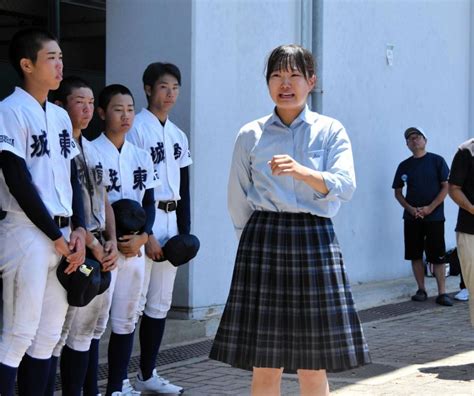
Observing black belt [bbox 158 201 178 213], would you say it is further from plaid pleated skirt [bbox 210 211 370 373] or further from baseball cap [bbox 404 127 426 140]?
baseball cap [bbox 404 127 426 140]

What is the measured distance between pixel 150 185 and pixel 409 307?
16.6 feet

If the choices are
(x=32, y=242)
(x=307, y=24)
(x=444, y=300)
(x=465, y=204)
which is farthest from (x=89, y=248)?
(x=444, y=300)

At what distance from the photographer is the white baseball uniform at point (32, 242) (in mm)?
4789

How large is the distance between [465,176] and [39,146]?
376cm

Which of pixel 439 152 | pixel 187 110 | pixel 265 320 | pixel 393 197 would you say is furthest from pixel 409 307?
pixel 265 320

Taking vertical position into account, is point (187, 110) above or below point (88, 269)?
above

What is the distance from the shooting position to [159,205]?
6.41 m

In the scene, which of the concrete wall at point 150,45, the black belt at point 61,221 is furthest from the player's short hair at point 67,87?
the concrete wall at point 150,45

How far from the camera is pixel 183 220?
6.56 meters

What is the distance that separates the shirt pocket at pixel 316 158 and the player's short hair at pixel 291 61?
36 cm

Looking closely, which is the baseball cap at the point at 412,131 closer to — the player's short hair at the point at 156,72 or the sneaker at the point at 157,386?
the player's short hair at the point at 156,72

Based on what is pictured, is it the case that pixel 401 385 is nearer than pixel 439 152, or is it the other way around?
pixel 401 385

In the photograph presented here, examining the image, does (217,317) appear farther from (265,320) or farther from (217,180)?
(265,320)

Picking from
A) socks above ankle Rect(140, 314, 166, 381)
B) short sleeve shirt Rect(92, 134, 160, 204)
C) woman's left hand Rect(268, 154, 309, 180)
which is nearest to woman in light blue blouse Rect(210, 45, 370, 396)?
woman's left hand Rect(268, 154, 309, 180)
